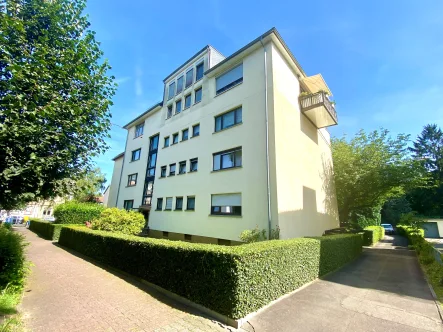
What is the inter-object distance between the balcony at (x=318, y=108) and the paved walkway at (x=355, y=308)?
1073 cm

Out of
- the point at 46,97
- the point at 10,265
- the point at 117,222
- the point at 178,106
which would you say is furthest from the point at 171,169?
the point at 46,97

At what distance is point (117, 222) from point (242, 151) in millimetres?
9010

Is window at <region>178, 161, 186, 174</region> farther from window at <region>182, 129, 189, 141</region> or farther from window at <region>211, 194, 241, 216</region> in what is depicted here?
window at <region>211, 194, 241, 216</region>

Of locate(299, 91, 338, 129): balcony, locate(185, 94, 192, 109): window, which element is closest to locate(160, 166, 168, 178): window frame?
locate(185, 94, 192, 109): window

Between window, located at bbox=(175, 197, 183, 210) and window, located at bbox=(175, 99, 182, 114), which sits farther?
window, located at bbox=(175, 99, 182, 114)

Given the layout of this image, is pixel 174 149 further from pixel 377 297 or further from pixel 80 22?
pixel 377 297

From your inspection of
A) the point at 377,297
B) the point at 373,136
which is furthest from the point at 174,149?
the point at 373,136

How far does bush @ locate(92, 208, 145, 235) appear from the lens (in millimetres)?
12805

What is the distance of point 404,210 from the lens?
43.6 m

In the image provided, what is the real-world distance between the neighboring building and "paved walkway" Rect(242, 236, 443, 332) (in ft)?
13.3

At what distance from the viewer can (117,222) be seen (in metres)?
13.1

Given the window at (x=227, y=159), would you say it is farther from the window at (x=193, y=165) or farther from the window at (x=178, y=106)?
the window at (x=178, y=106)

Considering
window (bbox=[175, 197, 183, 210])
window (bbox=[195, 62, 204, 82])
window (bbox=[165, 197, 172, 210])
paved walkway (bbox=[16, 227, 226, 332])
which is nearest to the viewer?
paved walkway (bbox=[16, 227, 226, 332])

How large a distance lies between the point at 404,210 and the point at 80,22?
58.1 m
